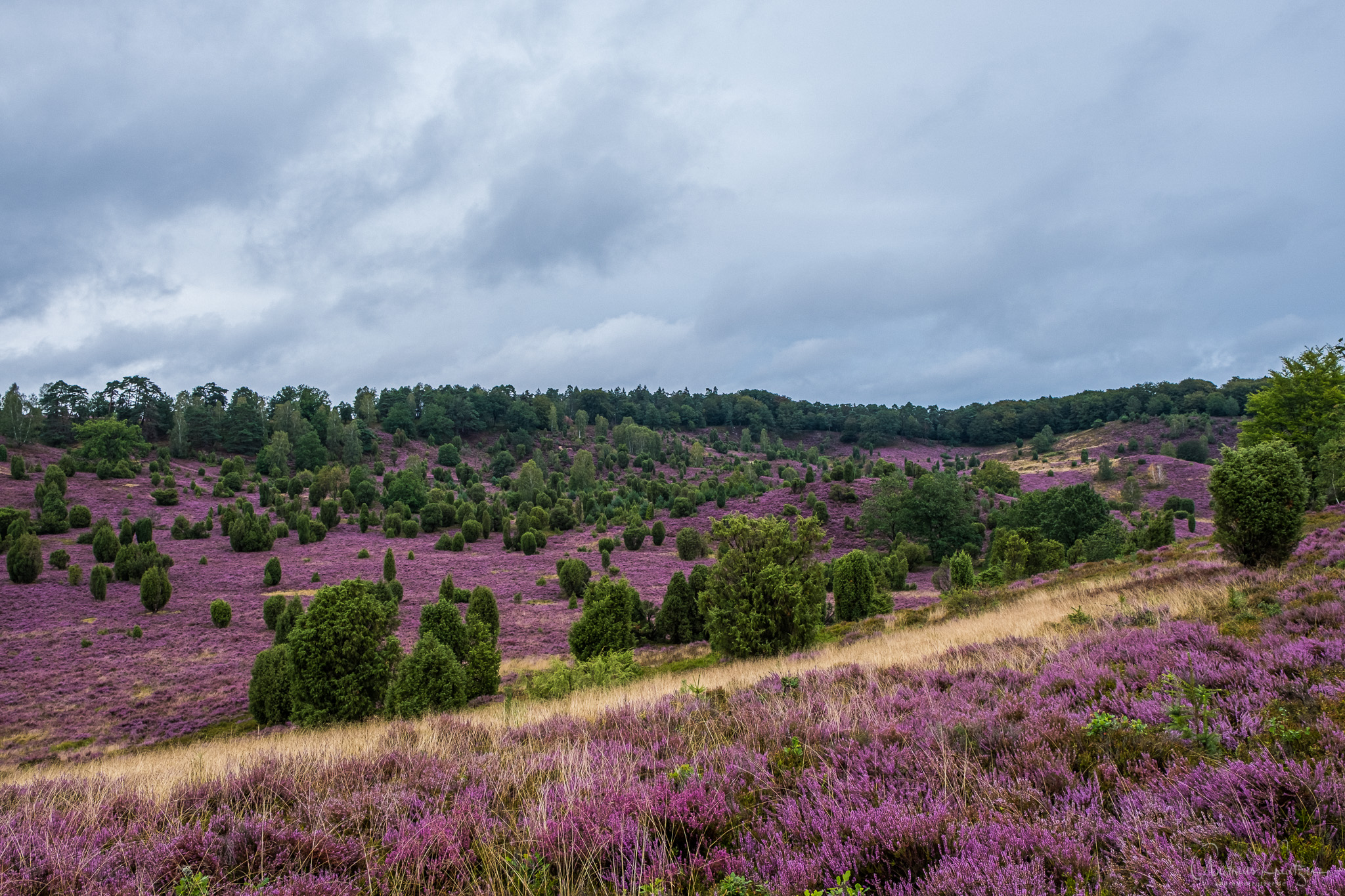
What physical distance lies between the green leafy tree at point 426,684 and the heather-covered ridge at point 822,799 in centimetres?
799

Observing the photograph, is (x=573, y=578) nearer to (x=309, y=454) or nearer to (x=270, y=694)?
(x=270, y=694)

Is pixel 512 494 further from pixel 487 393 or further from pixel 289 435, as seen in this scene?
pixel 487 393

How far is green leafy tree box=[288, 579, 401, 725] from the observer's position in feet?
43.6

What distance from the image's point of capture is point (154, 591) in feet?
85.8

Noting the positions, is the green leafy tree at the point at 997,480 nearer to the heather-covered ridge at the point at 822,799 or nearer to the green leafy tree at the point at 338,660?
the green leafy tree at the point at 338,660

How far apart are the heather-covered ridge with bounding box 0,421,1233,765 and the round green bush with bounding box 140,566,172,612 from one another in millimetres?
657

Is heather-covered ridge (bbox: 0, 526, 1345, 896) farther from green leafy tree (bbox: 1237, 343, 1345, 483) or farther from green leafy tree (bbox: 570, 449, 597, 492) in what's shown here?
green leafy tree (bbox: 570, 449, 597, 492)

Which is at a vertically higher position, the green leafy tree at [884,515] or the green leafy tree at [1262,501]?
the green leafy tree at [1262,501]

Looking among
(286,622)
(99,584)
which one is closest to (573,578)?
(286,622)

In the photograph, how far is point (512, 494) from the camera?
215 feet

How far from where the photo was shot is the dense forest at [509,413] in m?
74.9

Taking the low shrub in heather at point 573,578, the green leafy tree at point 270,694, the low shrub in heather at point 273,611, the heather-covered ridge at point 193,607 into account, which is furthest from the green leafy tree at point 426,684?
the low shrub in heather at point 573,578

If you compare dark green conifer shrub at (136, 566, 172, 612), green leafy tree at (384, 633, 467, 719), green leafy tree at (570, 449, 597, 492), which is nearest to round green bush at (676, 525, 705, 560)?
dark green conifer shrub at (136, 566, 172, 612)

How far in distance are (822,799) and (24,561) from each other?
4358cm
